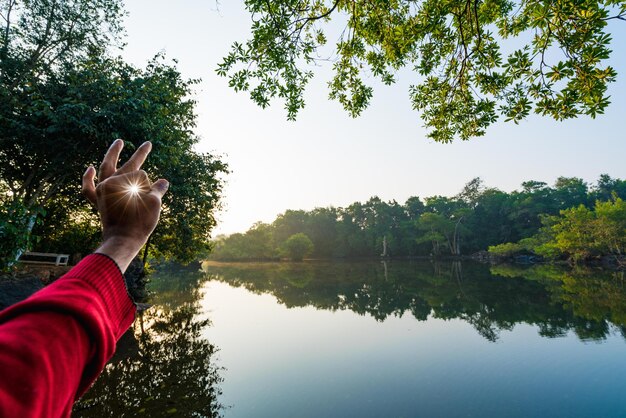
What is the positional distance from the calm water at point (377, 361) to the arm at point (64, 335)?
625 centimetres

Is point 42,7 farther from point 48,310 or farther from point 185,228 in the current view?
point 48,310

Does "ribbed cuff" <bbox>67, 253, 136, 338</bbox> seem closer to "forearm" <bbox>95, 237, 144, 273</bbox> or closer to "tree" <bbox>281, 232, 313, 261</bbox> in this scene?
"forearm" <bbox>95, 237, 144, 273</bbox>

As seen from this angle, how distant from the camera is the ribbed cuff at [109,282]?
2.71ft

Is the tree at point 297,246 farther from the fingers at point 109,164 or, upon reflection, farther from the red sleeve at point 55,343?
the red sleeve at point 55,343

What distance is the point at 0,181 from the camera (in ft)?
40.6

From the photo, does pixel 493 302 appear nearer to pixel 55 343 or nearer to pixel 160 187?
pixel 160 187

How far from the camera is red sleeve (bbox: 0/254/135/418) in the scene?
54 cm

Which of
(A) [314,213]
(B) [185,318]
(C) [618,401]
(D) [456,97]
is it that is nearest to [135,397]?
(B) [185,318]

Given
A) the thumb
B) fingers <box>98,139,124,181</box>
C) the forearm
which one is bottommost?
the forearm

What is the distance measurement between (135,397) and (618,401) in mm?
10128

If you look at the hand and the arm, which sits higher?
the hand

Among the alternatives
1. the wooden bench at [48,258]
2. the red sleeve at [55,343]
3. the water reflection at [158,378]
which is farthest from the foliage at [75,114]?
the red sleeve at [55,343]

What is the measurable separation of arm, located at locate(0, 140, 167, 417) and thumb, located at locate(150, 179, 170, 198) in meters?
0.26

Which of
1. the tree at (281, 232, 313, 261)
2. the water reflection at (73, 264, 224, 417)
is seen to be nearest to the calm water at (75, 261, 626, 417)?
the water reflection at (73, 264, 224, 417)
